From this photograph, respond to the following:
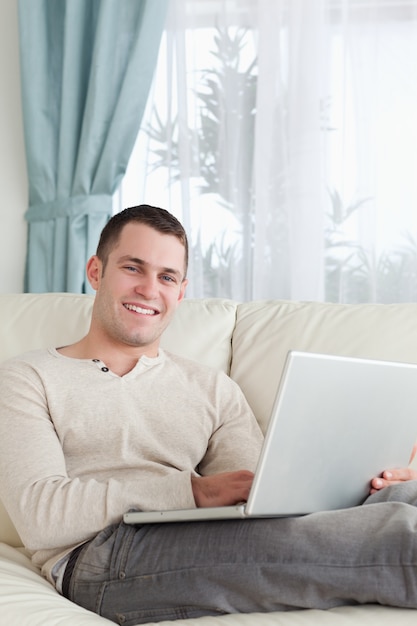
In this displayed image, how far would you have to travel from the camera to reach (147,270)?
77.0 inches

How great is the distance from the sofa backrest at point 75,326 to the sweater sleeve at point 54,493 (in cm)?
48

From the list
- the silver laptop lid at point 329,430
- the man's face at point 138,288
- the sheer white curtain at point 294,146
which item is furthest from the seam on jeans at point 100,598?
the sheer white curtain at point 294,146

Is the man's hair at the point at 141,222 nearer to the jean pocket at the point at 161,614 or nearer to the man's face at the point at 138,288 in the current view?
the man's face at the point at 138,288

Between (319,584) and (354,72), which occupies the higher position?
(354,72)

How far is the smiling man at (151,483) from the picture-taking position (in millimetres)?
1404

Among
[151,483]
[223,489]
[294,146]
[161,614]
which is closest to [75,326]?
[151,483]

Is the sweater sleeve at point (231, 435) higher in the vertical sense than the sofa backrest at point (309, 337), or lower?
lower

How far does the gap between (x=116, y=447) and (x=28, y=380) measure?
0.73 feet

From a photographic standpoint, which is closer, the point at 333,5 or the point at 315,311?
the point at 315,311

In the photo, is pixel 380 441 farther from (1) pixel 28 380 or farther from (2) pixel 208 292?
(2) pixel 208 292

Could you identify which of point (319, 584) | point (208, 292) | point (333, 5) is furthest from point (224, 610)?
point (333, 5)

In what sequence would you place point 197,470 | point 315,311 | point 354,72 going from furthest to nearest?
point 354,72 < point 315,311 < point 197,470

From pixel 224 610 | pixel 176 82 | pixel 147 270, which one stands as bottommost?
pixel 224 610

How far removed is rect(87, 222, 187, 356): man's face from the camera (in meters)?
1.93
